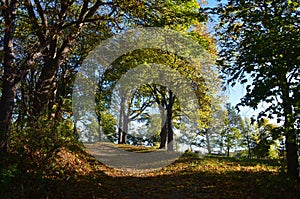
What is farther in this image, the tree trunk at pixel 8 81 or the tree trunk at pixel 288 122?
the tree trunk at pixel 8 81

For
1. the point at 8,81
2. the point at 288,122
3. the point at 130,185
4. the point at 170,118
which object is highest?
the point at 8,81

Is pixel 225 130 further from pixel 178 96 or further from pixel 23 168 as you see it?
pixel 23 168

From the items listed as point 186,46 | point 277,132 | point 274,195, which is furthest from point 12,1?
point 186,46

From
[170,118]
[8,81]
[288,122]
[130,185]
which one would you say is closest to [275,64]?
[288,122]

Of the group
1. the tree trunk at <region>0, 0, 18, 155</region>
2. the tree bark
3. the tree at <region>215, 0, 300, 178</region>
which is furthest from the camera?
the tree bark

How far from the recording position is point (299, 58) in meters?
6.73

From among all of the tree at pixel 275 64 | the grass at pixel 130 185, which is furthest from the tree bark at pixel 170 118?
the tree at pixel 275 64

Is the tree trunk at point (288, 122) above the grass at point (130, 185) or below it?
above

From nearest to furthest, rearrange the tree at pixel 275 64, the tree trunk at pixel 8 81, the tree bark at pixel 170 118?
the tree at pixel 275 64
the tree trunk at pixel 8 81
the tree bark at pixel 170 118

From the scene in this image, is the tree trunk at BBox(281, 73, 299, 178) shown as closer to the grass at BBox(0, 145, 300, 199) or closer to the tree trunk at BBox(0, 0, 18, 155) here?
the grass at BBox(0, 145, 300, 199)

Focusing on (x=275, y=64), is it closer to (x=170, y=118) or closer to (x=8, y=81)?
(x=8, y=81)

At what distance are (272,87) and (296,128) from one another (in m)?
1.65

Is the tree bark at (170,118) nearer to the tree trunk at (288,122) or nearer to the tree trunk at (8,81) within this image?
the tree trunk at (288,122)

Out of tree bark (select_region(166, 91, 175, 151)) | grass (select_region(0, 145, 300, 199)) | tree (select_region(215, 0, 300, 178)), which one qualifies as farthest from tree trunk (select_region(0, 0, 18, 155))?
tree bark (select_region(166, 91, 175, 151))
